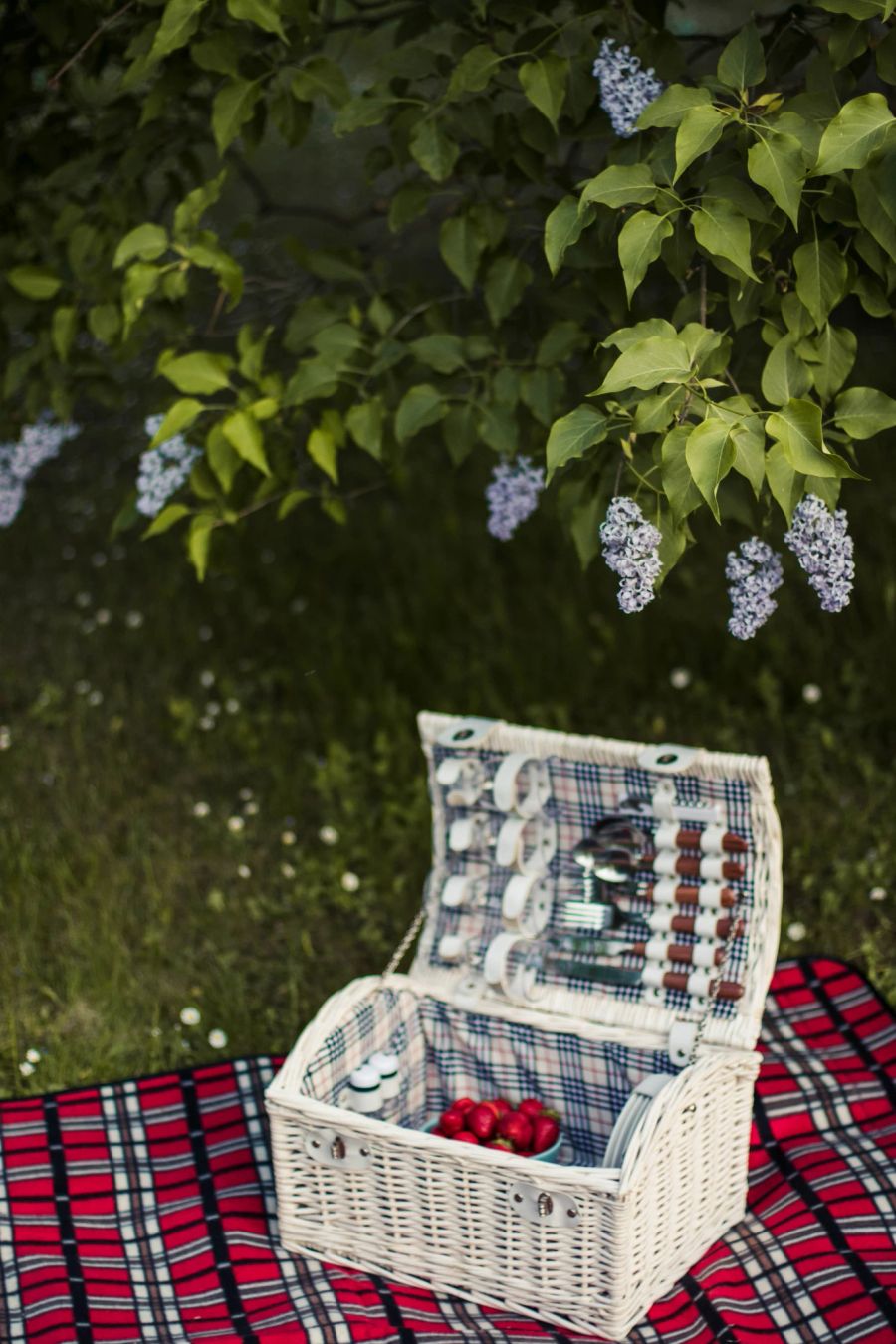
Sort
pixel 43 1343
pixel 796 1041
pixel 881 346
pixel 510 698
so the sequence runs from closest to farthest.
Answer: pixel 43 1343 → pixel 796 1041 → pixel 510 698 → pixel 881 346

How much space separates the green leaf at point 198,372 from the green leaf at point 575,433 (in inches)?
32.6

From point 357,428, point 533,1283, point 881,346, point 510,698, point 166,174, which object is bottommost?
point 881,346

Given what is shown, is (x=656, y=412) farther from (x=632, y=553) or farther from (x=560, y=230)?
(x=560, y=230)

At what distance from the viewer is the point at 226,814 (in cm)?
391

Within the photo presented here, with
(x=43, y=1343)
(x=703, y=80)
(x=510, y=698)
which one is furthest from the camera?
(x=510, y=698)

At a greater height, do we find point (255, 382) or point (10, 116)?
point (10, 116)

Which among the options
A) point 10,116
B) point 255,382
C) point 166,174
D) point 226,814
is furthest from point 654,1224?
point 10,116

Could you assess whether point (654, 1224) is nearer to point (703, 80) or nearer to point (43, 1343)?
point (43, 1343)

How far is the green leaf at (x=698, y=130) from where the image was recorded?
1.88m

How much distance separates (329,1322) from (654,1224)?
1.77 ft

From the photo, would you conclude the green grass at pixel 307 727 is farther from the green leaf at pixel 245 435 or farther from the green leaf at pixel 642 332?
the green leaf at pixel 642 332

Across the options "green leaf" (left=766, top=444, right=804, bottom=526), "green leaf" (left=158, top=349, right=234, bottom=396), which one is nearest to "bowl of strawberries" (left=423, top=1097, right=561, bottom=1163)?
"green leaf" (left=766, top=444, right=804, bottom=526)

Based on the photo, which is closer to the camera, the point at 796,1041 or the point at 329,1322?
the point at 329,1322

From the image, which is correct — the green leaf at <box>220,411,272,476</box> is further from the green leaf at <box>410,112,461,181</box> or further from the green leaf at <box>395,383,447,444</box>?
the green leaf at <box>410,112,461,181</box>
